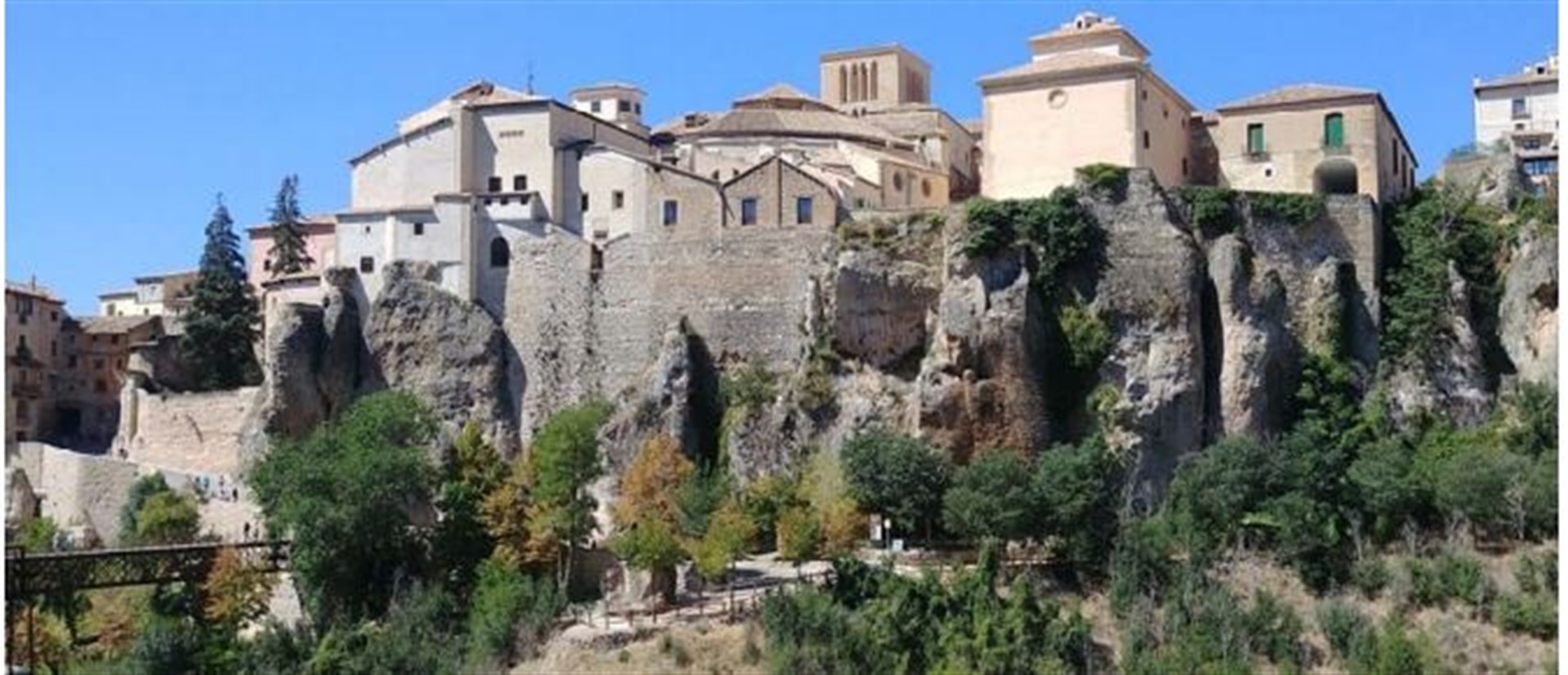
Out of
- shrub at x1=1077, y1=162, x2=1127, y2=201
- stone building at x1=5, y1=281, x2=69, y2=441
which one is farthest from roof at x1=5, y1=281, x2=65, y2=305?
shrub at x1=1077, y1=162, x2=1127, y2=201

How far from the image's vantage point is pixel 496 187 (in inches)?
1804

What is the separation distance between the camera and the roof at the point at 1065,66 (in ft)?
139

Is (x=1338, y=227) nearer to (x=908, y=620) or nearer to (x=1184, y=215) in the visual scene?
(x=1184, y=215)

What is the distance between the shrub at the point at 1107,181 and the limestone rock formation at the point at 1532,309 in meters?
7.60

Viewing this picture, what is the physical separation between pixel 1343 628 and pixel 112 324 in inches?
1462

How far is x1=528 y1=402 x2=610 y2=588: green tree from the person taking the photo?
1469 inches

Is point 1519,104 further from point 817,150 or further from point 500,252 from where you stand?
point 500,252

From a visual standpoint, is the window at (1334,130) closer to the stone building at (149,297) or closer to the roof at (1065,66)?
the roof at (1065,66)

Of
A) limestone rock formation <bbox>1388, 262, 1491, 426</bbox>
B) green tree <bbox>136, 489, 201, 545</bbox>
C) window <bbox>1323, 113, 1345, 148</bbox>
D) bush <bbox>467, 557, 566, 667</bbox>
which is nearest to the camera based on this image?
bush <bbox>467, 557, 566, 667</bbox>

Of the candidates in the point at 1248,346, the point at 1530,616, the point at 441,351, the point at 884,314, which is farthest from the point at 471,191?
the point at 1530,616

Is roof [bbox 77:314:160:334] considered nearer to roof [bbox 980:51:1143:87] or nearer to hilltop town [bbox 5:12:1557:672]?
hilltop town [bbox 5:12:1557:672]

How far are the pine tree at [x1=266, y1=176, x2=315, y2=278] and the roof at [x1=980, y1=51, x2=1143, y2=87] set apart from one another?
1977 centimetres

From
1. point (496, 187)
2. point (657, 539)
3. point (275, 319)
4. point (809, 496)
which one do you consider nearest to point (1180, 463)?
point (809, 496)

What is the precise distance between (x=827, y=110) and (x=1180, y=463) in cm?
1720
